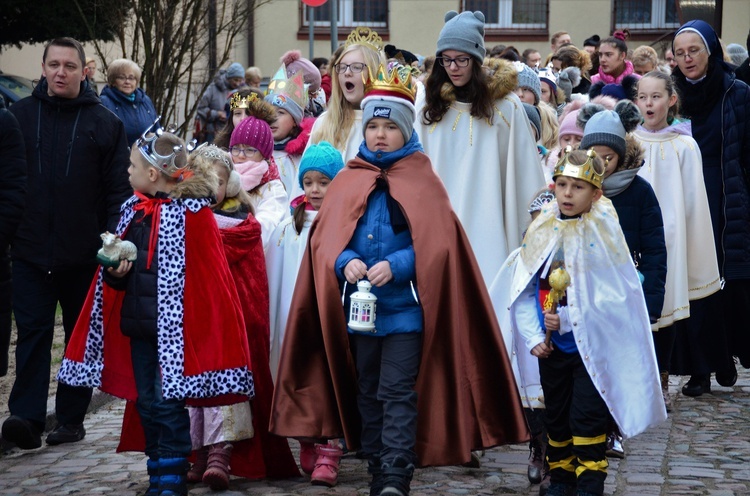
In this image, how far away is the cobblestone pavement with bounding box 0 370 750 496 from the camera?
6469mm

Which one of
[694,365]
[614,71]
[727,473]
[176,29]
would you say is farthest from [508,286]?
[176,29]

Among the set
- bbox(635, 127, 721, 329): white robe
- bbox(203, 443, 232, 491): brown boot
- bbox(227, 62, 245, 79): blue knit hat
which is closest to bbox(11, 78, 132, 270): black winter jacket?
bbox(203, 443, 232, 491): brown boot

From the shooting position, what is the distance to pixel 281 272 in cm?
736

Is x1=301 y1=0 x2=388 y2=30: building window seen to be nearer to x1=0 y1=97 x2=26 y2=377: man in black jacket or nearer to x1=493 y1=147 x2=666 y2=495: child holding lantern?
x1=0 y1=97 x2=26 y2=377: man in black jacket

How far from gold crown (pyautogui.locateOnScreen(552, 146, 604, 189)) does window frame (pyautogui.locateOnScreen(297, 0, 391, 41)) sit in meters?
25.2

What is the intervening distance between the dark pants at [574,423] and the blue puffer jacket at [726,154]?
3425 millimetres

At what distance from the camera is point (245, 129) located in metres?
7.53

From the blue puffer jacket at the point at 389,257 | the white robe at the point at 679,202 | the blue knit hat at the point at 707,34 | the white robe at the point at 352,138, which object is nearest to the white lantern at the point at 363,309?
the blue puffer jacket at the point at 389,257

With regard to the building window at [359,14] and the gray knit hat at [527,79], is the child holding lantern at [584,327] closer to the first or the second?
the gray knit hat at [527,79]

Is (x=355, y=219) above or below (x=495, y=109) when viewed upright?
below

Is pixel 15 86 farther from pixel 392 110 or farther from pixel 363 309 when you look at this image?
pixel 363 309

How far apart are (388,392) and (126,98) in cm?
569

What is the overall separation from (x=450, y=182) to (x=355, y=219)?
1478mm

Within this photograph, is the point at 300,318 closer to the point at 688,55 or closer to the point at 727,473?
the point at 727,473
